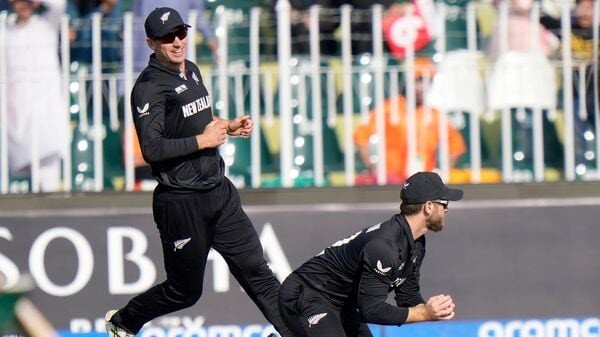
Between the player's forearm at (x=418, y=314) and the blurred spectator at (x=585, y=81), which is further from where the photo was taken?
the blurred spectator at (x=585, y=81)

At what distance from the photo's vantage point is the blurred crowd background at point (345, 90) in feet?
33.1

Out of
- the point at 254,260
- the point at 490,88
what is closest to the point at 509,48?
the point at 490,88

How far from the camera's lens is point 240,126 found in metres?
7.89

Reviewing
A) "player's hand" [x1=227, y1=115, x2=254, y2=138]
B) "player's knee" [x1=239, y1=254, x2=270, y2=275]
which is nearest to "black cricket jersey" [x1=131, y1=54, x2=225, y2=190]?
"player's hand" [x1=227, y1=115, x2=254, y2=138]

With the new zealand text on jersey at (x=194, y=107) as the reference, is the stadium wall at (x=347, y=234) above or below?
below

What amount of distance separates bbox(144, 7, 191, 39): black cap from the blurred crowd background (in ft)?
7.40

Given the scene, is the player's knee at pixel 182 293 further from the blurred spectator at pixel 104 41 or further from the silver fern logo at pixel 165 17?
the blurred spectator at pixel 104 41

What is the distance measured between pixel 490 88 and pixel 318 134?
48.4 inches

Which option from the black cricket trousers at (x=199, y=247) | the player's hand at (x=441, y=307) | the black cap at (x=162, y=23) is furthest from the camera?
the black cricket trousers at (x=199, y=247)

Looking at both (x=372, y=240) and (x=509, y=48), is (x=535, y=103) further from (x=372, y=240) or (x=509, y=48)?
(x=372, y=240)

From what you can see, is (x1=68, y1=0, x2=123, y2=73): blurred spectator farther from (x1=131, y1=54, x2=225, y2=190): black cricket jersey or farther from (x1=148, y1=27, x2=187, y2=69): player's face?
(x1=148, y1=27, x2=187, y2=69): player's face

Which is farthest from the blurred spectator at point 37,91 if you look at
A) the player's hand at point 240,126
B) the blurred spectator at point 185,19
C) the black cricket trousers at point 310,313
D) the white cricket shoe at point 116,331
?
the black cricket trousers at point 310,313

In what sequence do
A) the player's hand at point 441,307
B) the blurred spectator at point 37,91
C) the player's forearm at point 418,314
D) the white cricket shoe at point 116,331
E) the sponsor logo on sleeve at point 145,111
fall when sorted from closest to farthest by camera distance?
the player's hand at point 441,307, the player's forearm at point 418,314, the sponsor logo on sleeve at point 145,111, the white cricket shoe at point 116,331, the blurred spectator at point 37,91

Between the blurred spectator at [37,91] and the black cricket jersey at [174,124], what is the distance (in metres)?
2.17
